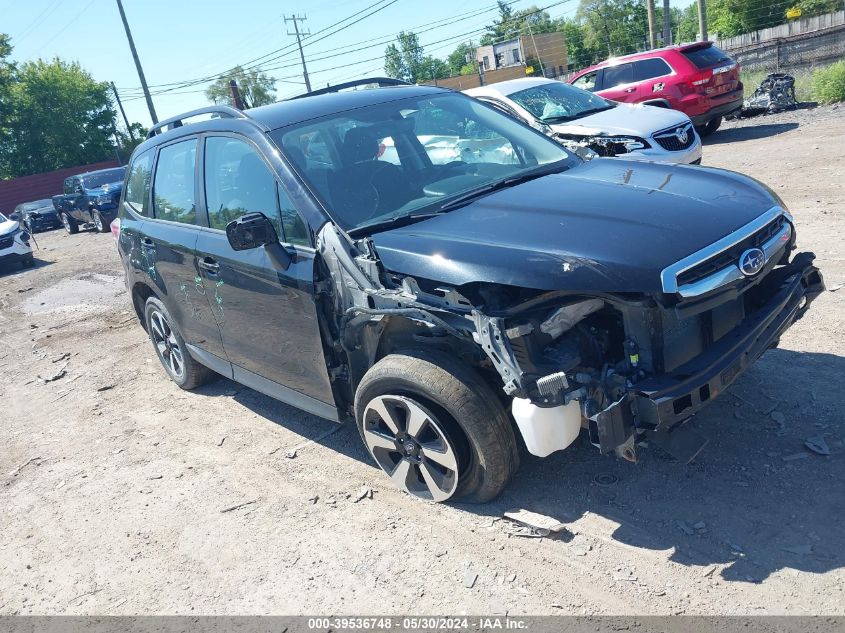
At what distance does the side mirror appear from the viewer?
3578 millimetres

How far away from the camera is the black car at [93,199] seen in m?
19.8

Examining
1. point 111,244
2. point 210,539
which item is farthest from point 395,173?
point 111,244

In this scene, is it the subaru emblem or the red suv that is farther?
the red suv

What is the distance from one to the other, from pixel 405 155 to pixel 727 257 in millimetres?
1910

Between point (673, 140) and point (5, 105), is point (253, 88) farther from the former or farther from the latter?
point (673, 140)

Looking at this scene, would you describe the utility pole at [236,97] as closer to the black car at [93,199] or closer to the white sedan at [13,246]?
the black car at [93,199]

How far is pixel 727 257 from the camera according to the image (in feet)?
9.90

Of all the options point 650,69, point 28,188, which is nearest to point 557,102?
point 650,69

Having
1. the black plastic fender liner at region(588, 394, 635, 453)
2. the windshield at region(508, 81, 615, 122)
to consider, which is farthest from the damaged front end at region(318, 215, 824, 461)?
the windshield at region(508, 81, 615, 122)

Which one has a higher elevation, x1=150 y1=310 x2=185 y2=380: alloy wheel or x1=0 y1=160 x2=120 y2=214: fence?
x1=0 y1=160 x2=120 y2=214: fence

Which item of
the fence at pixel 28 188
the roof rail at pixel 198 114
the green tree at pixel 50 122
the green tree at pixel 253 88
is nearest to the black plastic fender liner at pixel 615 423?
the roof rail at pixel 198 114

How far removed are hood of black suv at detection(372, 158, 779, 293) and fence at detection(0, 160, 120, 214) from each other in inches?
1626

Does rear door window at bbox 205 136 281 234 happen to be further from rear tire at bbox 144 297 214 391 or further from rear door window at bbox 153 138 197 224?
rear tire at bbox 144 297 214 391

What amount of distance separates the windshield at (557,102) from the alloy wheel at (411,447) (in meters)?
7.91
